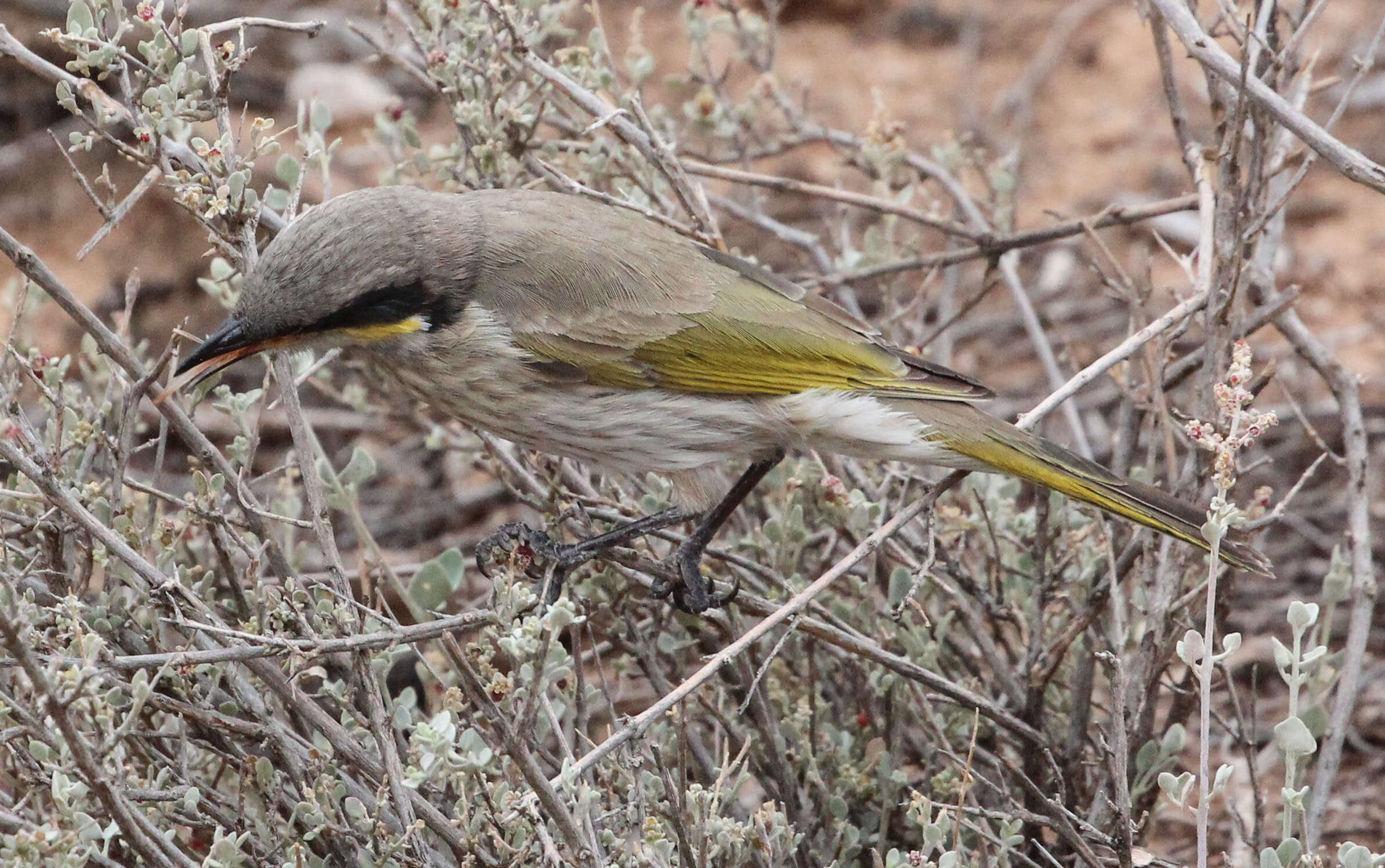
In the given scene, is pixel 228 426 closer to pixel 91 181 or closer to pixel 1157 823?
pixel 91 181

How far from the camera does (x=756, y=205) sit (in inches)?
175

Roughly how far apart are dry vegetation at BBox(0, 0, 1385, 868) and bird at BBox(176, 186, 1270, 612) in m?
0.11

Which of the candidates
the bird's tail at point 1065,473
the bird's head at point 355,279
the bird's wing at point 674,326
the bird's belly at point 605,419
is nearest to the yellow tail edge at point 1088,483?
the bird's tail at point 1065,473

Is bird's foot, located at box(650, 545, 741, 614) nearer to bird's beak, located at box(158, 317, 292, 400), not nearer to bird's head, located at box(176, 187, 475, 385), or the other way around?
bird's head, located at box(176, 187, 475, 385)

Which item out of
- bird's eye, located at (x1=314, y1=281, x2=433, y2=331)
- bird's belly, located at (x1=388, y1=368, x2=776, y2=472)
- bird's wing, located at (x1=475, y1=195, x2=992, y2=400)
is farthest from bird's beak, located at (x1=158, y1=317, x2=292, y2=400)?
bird's wing, located at (x1=475, y1=195, x2=992, y2=400)

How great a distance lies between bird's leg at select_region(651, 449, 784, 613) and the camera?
329 cm

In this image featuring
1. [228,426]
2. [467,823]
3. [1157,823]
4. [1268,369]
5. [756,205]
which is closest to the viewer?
[467,823]

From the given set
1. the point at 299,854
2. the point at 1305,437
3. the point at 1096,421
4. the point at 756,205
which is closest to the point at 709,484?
the point at 756,205

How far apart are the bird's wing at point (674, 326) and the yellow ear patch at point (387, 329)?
170 mm

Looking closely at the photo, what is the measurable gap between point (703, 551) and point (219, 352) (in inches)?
47.5

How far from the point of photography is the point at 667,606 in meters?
3.98

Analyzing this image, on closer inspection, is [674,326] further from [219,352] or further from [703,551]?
[219,352]

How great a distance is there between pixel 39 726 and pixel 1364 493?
2976 millimetres

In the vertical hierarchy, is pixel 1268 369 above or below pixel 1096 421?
above
